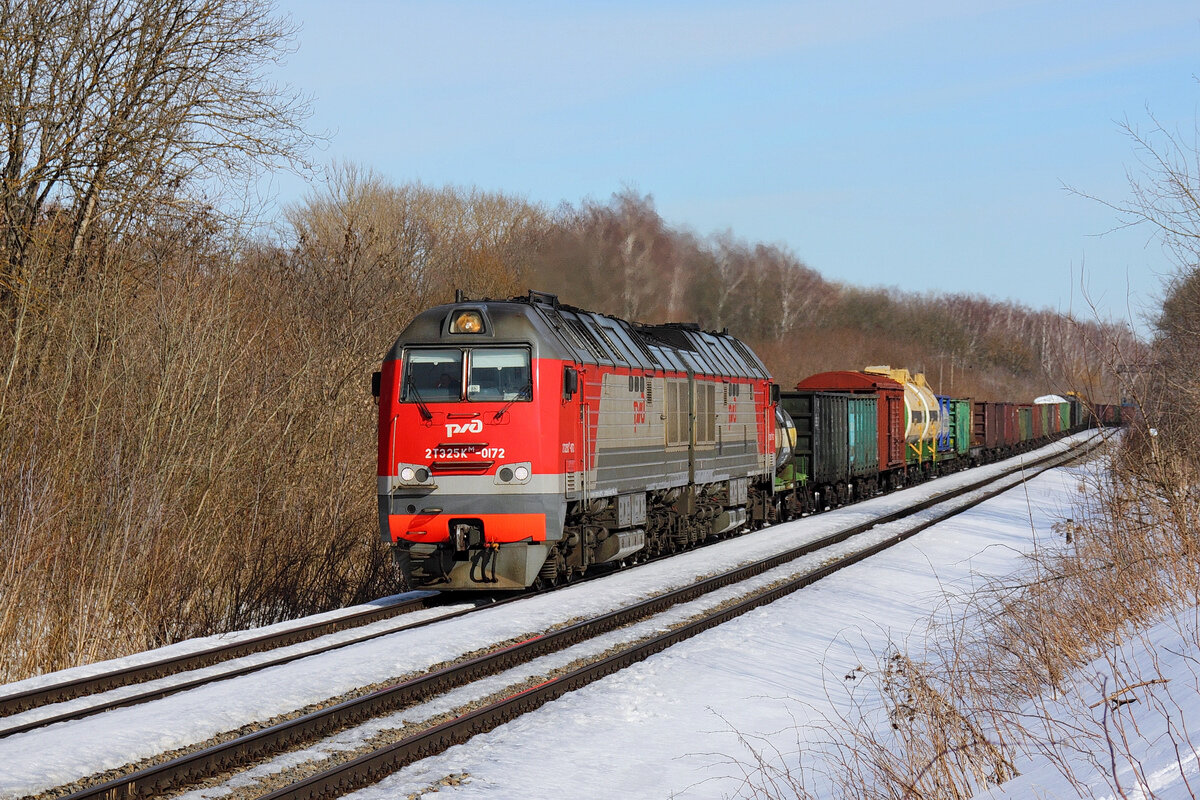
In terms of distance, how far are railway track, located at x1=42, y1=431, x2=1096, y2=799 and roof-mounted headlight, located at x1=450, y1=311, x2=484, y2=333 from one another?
141 inches

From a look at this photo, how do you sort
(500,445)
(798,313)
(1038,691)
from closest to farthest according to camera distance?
1. (1038,691)
2. (500,445)
3. (798,313)

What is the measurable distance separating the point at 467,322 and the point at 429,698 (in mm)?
5844

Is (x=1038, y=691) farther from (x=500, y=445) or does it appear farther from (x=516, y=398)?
Answer: (x=516, y=398)

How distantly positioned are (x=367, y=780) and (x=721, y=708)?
2.90 m

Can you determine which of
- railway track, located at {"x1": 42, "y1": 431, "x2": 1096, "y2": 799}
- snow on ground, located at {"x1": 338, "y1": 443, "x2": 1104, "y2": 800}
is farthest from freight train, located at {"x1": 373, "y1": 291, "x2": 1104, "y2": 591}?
snow on ground, located at {"x1": 338, "y1": 443, "x2": 1104, "y2": 800}

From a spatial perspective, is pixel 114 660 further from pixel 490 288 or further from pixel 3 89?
pixel 490 288

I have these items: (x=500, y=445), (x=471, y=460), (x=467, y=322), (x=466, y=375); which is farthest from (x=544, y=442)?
(x=467, y=322)

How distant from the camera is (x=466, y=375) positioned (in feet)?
43.8

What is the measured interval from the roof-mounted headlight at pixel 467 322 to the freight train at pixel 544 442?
0.02m

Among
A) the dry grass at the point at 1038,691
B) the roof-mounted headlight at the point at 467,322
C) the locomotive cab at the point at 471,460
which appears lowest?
the dry grass at the point at 1038,691

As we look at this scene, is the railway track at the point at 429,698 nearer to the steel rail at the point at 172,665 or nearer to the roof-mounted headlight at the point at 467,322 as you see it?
the steel rail at the point at 172,665

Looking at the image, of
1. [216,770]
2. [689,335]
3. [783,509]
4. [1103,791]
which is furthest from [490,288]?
[1103,791]

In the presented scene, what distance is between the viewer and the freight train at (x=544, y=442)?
1305 centimetres

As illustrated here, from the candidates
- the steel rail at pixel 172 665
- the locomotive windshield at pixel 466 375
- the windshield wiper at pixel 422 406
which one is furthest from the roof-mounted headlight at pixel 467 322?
the steel rail at pixel 172 665
